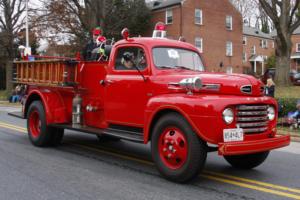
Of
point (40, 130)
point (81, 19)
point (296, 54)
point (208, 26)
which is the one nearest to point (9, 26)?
point (81, 19)

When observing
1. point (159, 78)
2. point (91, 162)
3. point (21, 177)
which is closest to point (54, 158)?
point (91, 162)

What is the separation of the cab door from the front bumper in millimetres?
1884

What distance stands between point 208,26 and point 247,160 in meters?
39.8

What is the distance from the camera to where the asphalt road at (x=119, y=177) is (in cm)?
587

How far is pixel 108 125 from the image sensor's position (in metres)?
8.16

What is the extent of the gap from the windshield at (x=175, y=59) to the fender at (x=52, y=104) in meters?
2.79

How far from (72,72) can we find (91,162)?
2068mm

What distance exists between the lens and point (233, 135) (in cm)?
612

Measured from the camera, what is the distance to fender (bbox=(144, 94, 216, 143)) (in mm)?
6109

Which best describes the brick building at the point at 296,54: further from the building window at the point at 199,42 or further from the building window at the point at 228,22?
the building window at the point at 199,42

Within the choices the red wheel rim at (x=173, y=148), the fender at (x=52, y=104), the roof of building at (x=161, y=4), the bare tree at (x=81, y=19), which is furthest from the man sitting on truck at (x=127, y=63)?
the roof of building at (x=161, y=4)

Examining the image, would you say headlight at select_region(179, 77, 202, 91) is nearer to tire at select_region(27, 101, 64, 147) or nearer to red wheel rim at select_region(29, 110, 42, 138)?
tire at select_region(27, 101, 64, 147)

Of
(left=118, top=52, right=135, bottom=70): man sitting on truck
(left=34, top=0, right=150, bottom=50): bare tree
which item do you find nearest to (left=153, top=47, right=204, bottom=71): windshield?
(left=118, top=52, right=135, bottom=70): man sitting on truck

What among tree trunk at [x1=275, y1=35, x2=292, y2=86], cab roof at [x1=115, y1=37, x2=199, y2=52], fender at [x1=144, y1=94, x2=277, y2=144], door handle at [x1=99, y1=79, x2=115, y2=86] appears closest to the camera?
fender at [x1=144, y1=94, x2=277, y2=144]
